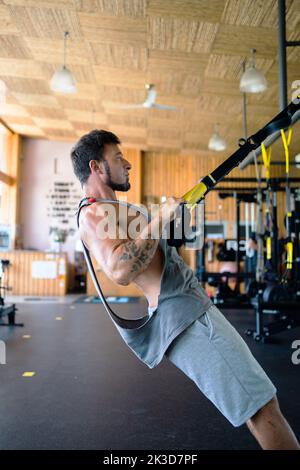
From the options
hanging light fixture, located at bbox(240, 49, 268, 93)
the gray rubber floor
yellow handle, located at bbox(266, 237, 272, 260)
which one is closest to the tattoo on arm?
the gray rubber floor

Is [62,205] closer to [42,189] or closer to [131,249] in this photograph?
[42,189]

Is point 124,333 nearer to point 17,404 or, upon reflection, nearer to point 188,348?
point 188,348

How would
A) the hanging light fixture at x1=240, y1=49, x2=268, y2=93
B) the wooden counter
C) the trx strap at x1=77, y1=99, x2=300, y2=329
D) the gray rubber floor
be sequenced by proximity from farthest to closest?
the wooden counter < the hanging light fixture at x1=240, y1=49, x2=268, y2=93 < the gray rubber floor < the trx strap at x1=77, y1=99, x2=300, y2=329

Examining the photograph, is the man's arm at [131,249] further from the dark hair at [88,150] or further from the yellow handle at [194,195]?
the dark hair at [88,150]

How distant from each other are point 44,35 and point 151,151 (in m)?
4.79

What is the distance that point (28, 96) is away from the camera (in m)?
6.10

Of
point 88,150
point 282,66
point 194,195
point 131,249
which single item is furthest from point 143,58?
point 131,249

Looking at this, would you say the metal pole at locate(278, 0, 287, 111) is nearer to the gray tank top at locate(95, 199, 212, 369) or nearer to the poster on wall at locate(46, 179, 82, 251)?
the gray tank top at locate(95, 199, 212, 369)

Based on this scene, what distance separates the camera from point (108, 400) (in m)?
2.10

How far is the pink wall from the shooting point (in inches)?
340

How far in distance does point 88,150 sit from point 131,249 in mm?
406

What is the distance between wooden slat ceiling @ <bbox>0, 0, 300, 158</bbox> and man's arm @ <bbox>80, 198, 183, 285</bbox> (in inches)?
132

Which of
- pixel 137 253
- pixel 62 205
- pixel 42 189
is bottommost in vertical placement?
pixel 137 253
